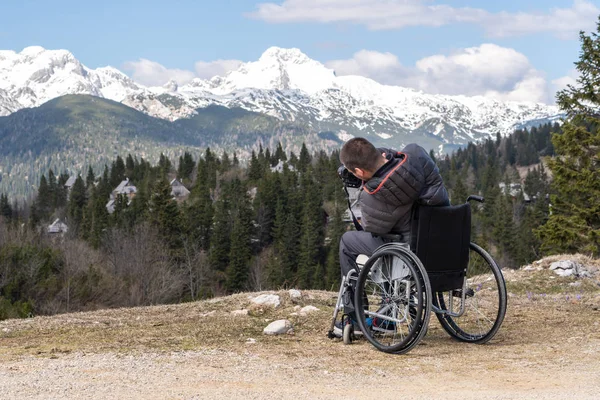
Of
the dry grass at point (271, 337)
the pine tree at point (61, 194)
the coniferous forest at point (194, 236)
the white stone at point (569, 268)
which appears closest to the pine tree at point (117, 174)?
the coniferous forest at point (194, 236)

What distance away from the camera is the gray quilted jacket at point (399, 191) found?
257 inches

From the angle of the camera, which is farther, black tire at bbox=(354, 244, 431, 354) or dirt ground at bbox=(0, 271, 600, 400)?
black tire at bbox=(354, 244, 431, 354)

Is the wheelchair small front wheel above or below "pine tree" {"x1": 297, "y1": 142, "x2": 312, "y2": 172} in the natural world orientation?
below

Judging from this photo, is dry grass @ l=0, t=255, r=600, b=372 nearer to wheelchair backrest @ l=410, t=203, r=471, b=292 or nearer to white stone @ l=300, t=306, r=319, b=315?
white stone @ l=300, t=306, r=319, b=315

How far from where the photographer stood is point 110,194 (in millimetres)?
146875

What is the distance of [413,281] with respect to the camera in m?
6.60

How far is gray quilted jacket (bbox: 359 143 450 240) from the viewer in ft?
21.4

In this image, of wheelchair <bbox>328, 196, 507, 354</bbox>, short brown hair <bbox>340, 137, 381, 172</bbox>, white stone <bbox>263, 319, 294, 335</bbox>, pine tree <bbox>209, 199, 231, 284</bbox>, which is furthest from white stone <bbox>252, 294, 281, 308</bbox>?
pine tree <bbox>209, 199, 231, 284</bbox>

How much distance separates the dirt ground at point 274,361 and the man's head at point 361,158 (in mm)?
1840

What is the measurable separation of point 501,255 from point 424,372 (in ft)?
313

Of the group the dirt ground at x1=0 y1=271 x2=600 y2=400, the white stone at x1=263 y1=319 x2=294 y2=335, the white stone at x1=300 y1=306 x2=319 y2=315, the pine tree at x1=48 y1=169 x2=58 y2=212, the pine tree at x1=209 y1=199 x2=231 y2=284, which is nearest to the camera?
the dirt ground at x1=0 y1=271 x2=600 y2=400

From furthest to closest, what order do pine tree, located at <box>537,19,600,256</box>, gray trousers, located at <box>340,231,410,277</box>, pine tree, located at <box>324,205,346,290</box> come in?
pine tree, located at <box>324,205,346,290</box> → pine tree, located at <box>537,19,600,256</box> → gray trousers, located at <box>340,231,410,277</box>

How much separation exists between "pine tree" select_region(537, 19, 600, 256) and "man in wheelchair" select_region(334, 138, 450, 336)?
17792mm

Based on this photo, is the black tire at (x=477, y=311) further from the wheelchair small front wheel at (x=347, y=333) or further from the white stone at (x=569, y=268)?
the white stone at (x=569, y=268)
